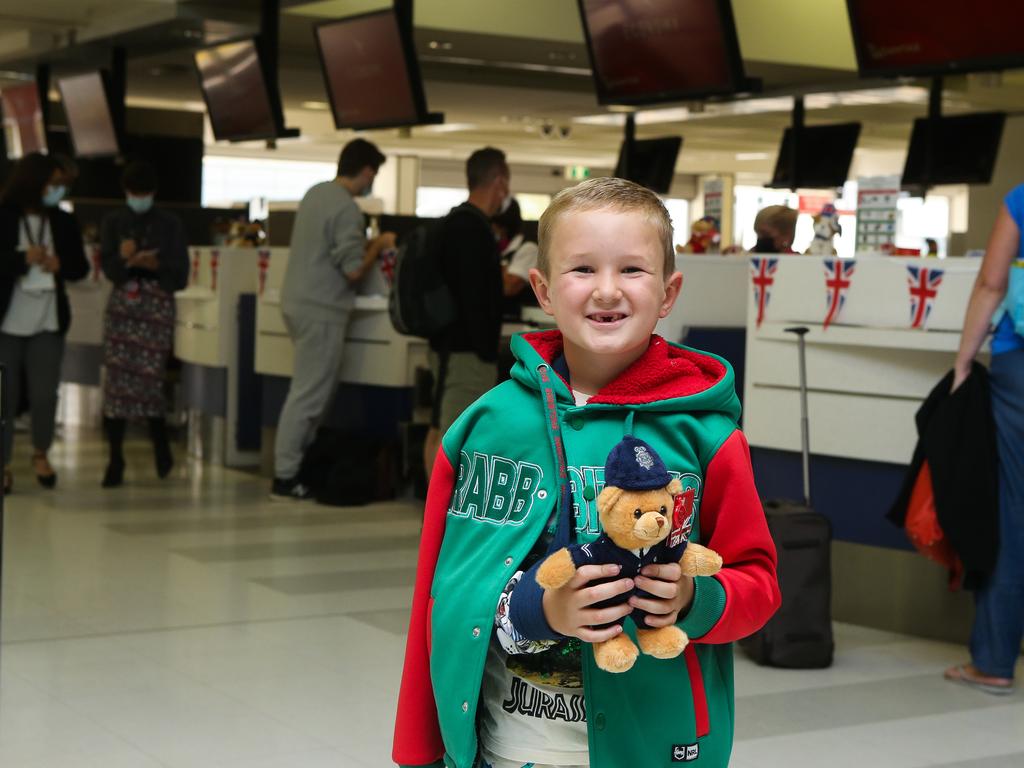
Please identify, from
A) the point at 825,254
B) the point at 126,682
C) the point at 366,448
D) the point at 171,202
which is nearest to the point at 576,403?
the point at 126,682

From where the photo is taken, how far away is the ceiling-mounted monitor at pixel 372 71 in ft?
26.9

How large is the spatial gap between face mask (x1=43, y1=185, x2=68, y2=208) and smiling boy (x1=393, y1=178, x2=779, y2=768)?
592cm

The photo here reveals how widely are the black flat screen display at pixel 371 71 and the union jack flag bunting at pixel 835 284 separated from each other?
3.90 meters

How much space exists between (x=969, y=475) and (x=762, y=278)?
1189 millimetres

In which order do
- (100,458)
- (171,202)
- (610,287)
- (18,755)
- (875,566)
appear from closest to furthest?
(610,287), (18,755), (875,566), (100,458), (171,202)

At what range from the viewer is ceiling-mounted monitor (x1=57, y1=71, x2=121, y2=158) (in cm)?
1100

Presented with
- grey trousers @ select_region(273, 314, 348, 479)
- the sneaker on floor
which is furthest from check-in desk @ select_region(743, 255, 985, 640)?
the sneaker on floor

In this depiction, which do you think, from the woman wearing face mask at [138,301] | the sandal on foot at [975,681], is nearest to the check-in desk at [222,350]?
the woman wearing face mask at [138,301]

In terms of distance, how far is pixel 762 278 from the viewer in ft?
16.3

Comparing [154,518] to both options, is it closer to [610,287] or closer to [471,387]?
[471,387]

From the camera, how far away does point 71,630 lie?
448 cm

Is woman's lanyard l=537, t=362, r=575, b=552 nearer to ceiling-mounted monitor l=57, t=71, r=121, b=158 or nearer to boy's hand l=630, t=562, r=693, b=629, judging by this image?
boy's hand l=630, t=562, r=693, b=629

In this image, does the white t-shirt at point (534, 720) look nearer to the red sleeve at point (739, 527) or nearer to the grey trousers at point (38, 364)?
the red sleeve at point (739, 527)

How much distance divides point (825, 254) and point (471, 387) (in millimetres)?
1607
